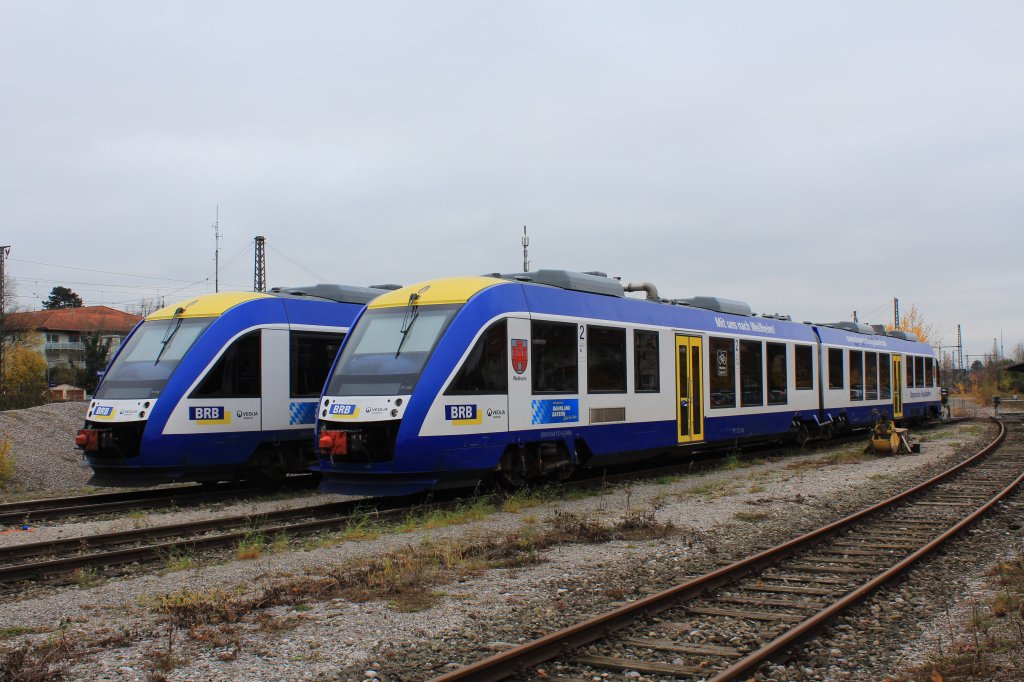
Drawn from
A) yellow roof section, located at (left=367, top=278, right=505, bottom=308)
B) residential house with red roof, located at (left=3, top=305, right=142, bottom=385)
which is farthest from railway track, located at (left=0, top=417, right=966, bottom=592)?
residential house with red roof, located at (left=3, top=305, right=142, bottom=385)

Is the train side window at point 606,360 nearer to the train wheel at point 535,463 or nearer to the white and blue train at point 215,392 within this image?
the train wheel at point 535,463

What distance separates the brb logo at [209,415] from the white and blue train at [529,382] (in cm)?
241

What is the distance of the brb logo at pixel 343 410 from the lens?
435 inches

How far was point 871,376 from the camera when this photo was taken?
25.3 meters

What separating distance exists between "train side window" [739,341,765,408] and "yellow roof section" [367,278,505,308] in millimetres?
7710

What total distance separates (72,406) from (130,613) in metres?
17.7

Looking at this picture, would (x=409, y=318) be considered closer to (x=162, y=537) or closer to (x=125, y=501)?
(x=162, y=537)

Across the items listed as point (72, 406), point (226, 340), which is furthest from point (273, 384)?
point (72, 406)

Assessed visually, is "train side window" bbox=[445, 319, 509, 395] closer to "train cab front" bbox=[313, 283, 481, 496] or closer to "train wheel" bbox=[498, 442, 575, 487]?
"train cab front" bbox=[313, 283, 481, 496]

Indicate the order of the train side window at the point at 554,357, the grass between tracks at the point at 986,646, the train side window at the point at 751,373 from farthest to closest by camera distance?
the train side window at the point at 751,373 < the train side window at the point at 554,357 < the grass between tracks at the point at 986,646

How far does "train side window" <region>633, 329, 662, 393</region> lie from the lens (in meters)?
14.7

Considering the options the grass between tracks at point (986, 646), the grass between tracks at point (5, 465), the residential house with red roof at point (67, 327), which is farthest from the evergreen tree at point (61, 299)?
the grass between tracks at point (986, 646)

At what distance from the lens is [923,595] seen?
7.21 m

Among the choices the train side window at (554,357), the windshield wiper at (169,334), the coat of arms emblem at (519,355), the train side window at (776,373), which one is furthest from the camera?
the train side window at (776,373)
